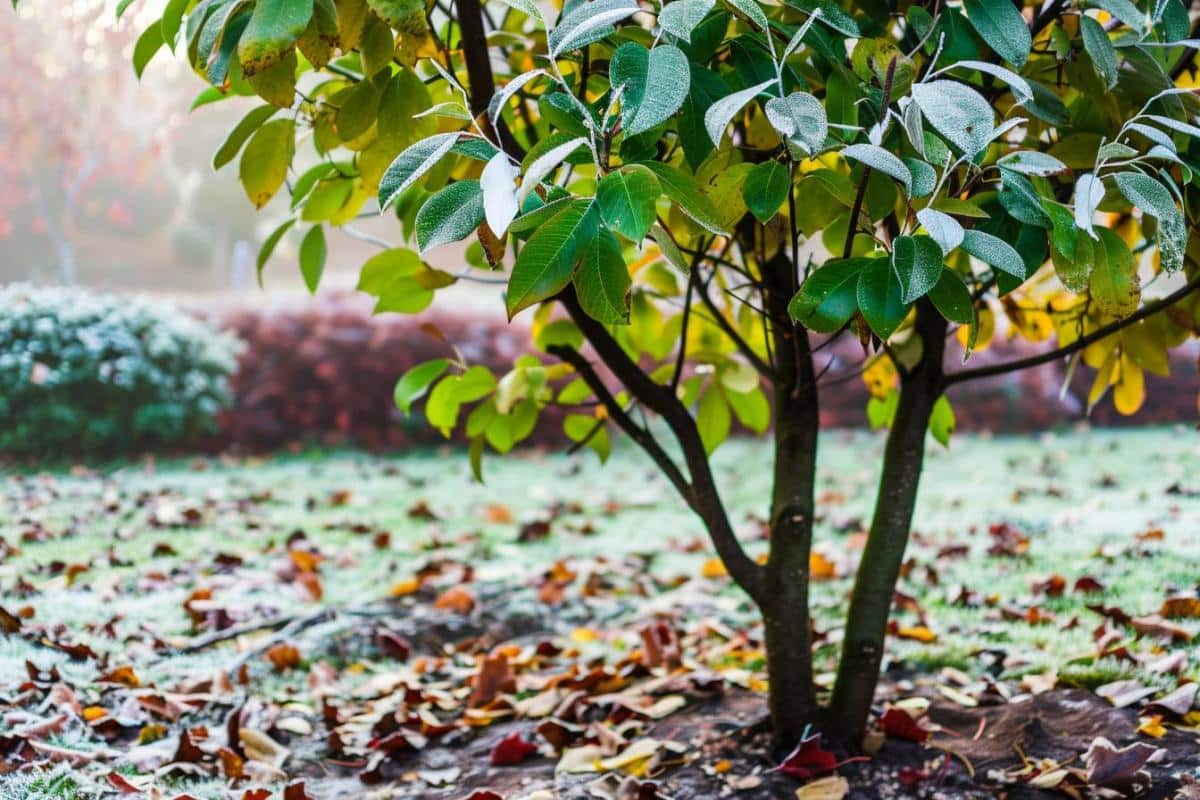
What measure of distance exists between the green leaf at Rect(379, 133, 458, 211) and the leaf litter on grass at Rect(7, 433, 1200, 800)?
91cm

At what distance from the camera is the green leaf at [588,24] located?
73 centimetres

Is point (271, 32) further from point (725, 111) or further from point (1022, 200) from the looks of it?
point (1022, 200)

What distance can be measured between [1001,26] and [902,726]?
1.05 meters

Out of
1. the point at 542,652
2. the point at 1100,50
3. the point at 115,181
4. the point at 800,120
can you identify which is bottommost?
the point at 542,652

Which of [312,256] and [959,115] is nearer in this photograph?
[959,115]

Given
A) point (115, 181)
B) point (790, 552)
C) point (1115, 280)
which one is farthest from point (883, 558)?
point (115, 181)

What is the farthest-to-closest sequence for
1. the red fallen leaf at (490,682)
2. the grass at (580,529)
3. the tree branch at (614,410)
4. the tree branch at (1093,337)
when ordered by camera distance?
the grass at (580,529)
the red fallen leaf at (490,682)
the tree branch at (614,410)
the tree branch at (1093,337)

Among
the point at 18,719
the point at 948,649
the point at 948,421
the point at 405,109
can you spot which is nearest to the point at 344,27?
the point at 405,109

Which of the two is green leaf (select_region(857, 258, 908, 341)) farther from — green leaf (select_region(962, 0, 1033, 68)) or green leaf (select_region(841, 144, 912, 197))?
green leaf (select_region(962, 0, 1033, 68))

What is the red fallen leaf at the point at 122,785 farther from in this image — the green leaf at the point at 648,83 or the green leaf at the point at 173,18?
the green leaf at the point at 648,83

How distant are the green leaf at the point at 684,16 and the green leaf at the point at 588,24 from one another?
26 millimetres

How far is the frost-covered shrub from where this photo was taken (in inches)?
192

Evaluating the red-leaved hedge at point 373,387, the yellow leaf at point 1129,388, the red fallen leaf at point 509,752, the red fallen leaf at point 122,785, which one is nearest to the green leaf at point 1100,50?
the yellow leaf at point 1129,388

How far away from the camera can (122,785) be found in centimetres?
134
